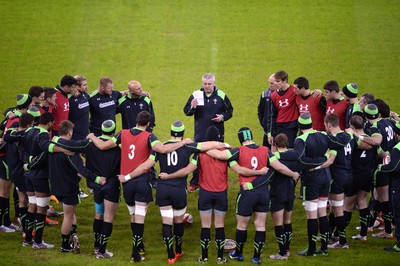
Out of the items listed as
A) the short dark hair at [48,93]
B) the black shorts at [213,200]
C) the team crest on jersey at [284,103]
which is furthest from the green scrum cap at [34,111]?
the team crest on jersey at [284,103]

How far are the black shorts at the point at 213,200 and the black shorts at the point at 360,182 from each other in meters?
2.66

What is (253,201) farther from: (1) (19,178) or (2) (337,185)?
(1) (19,178)

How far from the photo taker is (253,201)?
467 inches

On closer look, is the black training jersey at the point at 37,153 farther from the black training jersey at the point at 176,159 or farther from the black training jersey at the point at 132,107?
the black training jersey at the point at 132,107

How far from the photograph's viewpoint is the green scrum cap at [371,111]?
1340 cm

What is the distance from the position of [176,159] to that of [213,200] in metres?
0.95

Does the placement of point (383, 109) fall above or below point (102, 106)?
below

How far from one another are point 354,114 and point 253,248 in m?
3.46

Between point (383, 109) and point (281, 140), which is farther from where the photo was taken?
point (383, 109)

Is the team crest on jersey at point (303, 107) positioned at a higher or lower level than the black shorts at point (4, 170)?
higher

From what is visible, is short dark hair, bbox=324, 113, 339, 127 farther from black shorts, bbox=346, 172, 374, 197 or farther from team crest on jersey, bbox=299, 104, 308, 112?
team crest on jersey, bbox=299, 104, 308, 112

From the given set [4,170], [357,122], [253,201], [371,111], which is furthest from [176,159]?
[371,111]

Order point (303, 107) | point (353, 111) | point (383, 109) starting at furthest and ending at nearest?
point (303, 107), point (353, 111), point (383, 109)

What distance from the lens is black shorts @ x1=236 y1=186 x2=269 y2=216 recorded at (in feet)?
38.9
